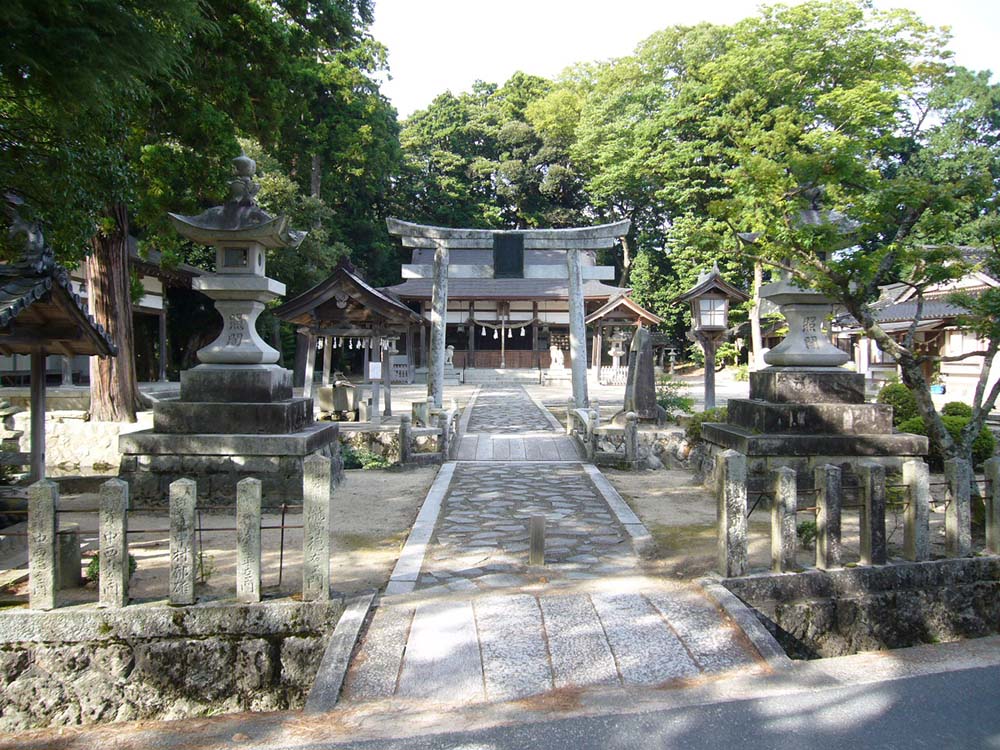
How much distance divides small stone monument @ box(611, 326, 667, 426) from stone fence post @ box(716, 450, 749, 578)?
8347 millimetres

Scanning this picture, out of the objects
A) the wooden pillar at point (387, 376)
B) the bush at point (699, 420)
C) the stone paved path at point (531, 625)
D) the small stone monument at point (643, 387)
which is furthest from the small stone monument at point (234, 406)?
the wooden pillar at point (387, 376)

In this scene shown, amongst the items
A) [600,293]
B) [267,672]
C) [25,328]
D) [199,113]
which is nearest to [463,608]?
[267,672]

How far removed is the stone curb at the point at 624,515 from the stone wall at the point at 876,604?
1.22m

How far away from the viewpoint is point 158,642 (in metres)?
4.39

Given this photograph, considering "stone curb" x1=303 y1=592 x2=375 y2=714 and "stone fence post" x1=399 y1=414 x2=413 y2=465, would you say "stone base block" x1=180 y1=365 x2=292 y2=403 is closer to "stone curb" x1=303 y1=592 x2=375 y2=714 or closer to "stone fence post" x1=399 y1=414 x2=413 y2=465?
"stone fence post" x1=399 y1=414 x2=413 y2=465

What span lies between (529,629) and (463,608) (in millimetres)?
533

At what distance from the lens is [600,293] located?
111 feet

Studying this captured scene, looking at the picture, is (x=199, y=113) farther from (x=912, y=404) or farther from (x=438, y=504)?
(x=912, y=404)

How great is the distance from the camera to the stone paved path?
3900 mm

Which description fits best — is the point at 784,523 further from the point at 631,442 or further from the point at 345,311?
the point at 345,311

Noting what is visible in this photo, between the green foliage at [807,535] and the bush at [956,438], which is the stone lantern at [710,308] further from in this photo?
the green foliage at [807,535]

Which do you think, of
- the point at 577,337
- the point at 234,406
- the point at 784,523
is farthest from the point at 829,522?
the point at 577,337

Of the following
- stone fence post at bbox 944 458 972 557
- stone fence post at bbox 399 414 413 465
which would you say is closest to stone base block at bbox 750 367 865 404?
stone fence post at bbox 944 458 972 557

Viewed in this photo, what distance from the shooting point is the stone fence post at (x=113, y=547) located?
171 inches
